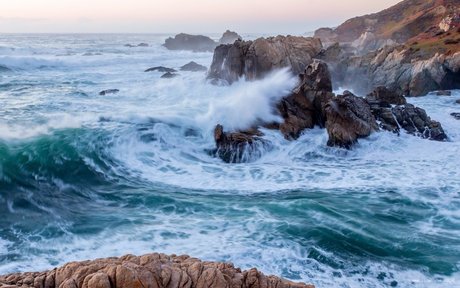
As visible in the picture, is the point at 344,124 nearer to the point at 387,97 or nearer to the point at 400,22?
the point at 387,97

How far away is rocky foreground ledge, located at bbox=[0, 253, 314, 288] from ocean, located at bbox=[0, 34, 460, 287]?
3.26 m

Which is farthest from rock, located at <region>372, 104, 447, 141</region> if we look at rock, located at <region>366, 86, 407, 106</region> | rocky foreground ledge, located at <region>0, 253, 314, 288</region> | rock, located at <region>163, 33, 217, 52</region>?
rock, located at <region>163, 33, 217, 52</region>

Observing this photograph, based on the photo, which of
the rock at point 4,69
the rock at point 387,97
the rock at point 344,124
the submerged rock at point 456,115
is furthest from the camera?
the rock at point 4,69

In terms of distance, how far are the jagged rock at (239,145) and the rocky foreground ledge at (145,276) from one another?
12415 millimetres

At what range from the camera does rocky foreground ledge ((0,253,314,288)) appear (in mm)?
6391

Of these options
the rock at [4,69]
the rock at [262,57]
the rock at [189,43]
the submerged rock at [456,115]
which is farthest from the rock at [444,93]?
the rock at [189,43]

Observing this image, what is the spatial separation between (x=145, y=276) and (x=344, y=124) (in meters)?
16.3

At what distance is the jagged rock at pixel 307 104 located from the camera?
22141mm

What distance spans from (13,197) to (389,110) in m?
18.2

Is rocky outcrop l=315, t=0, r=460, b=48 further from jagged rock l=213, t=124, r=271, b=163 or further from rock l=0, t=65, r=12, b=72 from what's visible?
rock l=0, t=65, r=12, b=72

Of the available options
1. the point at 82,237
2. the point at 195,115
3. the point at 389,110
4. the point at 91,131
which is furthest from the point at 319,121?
the point at 82,237

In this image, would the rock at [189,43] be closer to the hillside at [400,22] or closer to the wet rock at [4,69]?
the hillside at [400,22]

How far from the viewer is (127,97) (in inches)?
1335

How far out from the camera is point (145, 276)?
21.4 ft
